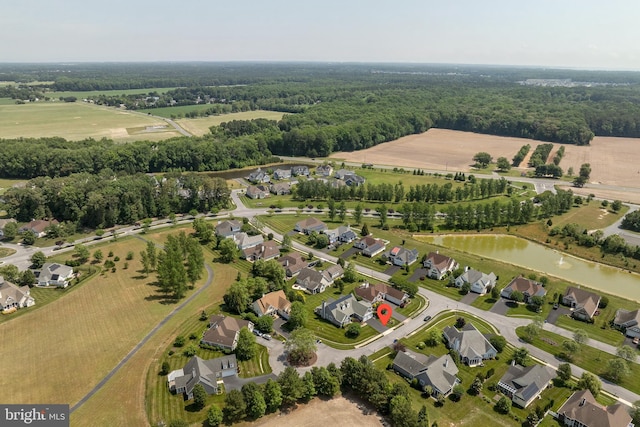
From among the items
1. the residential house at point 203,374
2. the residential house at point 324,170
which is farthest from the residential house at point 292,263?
the residential house at point 324,170

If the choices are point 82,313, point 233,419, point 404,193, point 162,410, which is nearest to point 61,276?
point 82,313

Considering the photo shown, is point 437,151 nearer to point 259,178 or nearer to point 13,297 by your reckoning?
point 259,178

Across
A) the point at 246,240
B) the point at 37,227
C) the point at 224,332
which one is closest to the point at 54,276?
the point at 37,227

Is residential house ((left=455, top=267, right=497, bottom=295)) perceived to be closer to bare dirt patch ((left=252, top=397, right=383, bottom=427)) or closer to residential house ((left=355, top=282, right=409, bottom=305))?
residential house ((left=355, top=282, right=409, bottom=305))

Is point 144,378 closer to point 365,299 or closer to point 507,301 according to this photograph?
point 365,299

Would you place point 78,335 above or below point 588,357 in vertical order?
below

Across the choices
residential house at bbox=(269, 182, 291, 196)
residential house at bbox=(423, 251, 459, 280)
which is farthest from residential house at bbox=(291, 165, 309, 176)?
residential house at bbox=(423, 251, 459, 280)

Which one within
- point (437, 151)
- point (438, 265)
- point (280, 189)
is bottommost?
point (438, 265)
